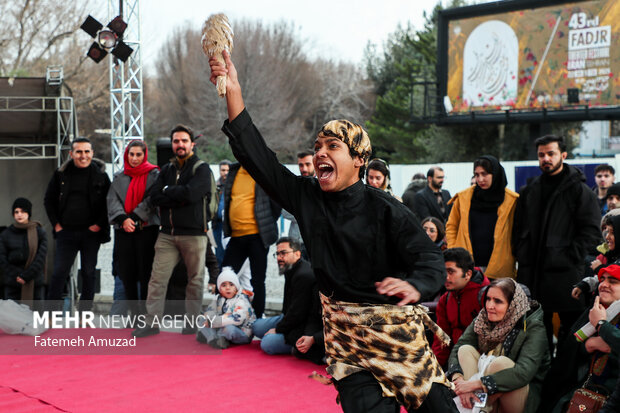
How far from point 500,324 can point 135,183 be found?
4059 millimetres

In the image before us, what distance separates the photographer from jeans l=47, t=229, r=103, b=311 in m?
7.26

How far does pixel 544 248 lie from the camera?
17.3ft

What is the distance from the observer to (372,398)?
2.73m

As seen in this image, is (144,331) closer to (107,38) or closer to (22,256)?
(22,256)

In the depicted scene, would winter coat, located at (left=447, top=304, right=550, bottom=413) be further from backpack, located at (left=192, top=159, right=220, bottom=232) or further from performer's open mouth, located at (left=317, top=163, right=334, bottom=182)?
backpack, located at (left=192, top=159, right=220, bottom=232)

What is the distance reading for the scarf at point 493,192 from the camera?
5.68 metres

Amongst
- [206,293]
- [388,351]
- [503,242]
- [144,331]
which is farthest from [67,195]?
[388,351]

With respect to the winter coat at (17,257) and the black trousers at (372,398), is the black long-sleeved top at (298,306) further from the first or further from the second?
the black trousers at (372,398)

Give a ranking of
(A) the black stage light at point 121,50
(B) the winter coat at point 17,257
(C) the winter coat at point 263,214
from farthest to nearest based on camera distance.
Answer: (A) the black stage light at point 121,50
(B) the winter coat at point 17,257
(C) the winter coat at point 263,214

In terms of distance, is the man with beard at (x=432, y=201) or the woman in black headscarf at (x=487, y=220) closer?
the woman in black headscarf at (x=487, y=220)

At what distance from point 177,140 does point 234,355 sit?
209 centimetres

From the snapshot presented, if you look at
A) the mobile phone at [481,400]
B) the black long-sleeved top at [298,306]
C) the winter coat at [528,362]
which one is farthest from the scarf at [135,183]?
the mobile phone at [481,400]

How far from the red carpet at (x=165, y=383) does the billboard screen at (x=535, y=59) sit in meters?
16.2

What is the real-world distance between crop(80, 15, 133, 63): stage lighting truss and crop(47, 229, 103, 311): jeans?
150 inches
